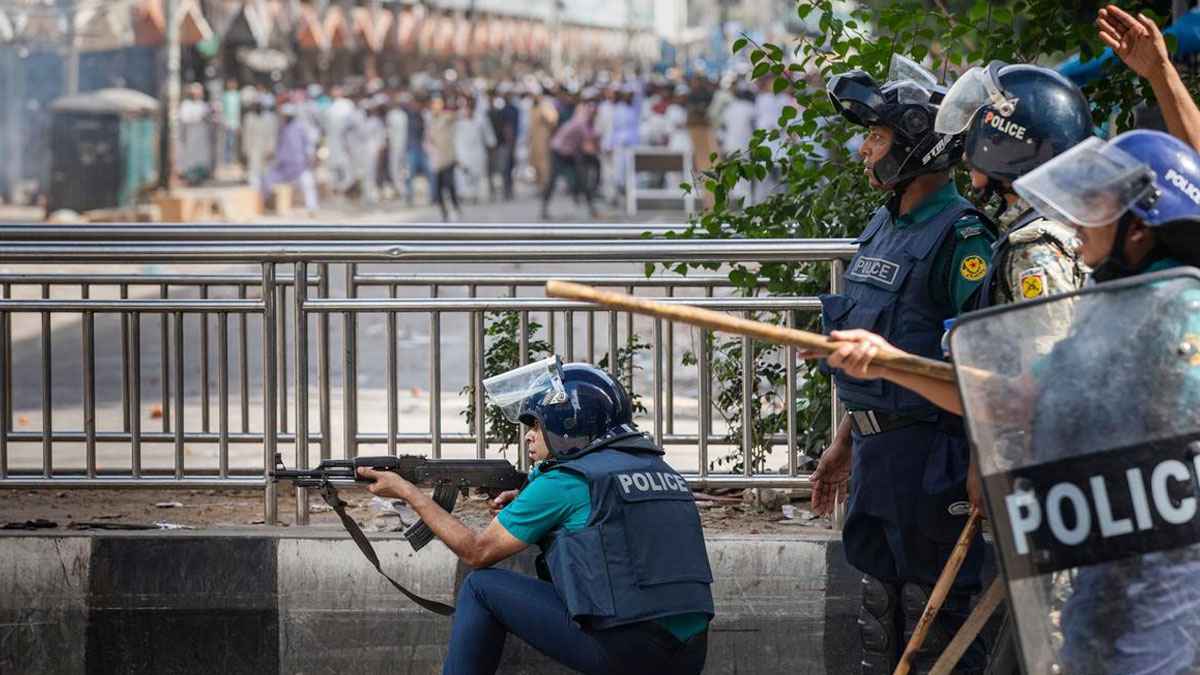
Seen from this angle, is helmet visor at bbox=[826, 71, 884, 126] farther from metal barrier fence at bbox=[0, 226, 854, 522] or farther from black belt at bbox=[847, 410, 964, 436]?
metal barrier fence at bbox=[0, 226, 854, 522]

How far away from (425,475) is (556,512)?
21.4 inches

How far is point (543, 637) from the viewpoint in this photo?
4293 mm

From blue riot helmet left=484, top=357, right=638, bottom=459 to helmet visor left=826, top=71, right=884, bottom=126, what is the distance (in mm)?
928

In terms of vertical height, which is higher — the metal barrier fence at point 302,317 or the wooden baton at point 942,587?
the metal barrier fence at point 302,317

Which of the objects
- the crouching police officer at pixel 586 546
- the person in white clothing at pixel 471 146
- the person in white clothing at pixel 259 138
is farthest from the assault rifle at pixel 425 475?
the person in white clothing at pixel 259 138

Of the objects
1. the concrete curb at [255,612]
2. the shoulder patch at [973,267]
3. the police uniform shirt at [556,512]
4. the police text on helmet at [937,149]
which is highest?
the police text on helmet at [937,149]

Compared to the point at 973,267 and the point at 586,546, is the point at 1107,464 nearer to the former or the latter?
the point at 973,267

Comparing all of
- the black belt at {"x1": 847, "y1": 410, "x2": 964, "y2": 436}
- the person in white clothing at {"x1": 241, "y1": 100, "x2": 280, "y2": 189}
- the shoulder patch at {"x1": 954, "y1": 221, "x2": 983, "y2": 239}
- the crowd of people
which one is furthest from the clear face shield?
the person in white clothing at {"x1": 241, "y1": 100, "x2": 280, "y2": 189}

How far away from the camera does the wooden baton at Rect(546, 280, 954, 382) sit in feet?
9.37

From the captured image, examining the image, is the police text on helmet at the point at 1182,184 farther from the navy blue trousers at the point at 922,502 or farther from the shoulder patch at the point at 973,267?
the navy blue trousers at the point at 922,502

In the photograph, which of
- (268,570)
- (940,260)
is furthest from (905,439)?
(268,570)

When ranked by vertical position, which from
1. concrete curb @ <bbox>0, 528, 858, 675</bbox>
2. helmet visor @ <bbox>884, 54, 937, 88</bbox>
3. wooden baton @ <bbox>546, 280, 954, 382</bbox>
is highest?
helmet visor @ <bbox>884, 54, 937, 88</bbox>

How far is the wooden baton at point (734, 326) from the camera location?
2857 millimetres

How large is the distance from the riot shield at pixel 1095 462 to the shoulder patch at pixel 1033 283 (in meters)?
0.80
